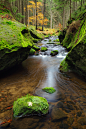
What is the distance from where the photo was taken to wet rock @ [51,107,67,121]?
9.73ft

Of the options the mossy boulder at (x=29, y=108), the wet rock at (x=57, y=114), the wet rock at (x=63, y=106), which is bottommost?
the wet rock at (x=57, y=114)

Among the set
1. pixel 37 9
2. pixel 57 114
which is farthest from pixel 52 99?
pixel 37 9

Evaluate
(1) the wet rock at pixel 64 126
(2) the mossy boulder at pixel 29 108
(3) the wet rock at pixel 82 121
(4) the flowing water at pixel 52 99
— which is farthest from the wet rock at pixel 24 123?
(3) the wet rock at pixel 82 121

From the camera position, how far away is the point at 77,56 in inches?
229

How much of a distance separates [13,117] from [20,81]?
2.50 m

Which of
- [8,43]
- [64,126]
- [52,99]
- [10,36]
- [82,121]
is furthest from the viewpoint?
[10,36]

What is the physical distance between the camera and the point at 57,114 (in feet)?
10.2

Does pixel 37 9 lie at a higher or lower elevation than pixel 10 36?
higher

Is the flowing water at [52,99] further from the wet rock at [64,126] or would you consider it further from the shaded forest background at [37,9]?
the shaded forest background at [37,9]

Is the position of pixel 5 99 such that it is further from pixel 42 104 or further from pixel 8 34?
pixel 8 34

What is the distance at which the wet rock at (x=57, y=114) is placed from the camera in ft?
9.73

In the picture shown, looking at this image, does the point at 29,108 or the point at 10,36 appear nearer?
the point at 29,108

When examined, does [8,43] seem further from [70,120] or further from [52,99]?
[70,120]

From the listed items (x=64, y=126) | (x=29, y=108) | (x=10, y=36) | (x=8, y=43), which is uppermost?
(x=10, y=36)
